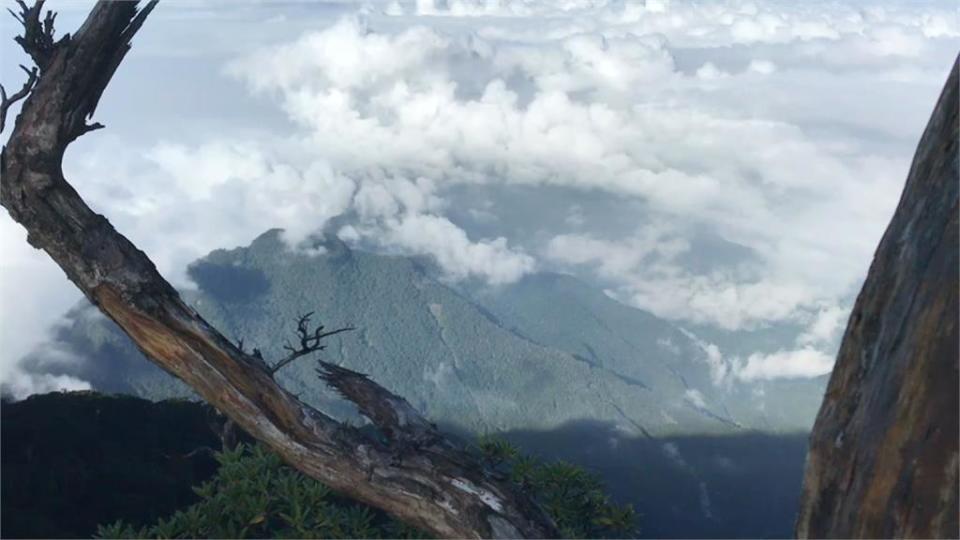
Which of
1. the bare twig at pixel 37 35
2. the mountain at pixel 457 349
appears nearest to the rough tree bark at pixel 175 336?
the bare twig at pixel 37 35

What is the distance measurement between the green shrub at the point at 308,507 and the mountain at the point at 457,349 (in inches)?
148

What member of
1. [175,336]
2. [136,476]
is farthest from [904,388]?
[136,476]

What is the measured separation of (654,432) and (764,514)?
741cm

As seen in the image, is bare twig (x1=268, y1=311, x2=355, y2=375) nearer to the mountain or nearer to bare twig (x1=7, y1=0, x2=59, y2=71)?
bare twig (x1=7, y1=0, x2=59, y2=71)

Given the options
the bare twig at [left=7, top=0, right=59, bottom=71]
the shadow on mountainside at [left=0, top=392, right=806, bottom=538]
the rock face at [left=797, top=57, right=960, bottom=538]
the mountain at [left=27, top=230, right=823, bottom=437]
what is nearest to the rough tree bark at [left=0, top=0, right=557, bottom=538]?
the bare twig at [left=7, top=0, right=59, bottom=71]

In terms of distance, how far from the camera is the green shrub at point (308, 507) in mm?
7660

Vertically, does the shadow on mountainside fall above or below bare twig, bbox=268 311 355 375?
below

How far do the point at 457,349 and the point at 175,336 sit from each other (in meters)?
21.0

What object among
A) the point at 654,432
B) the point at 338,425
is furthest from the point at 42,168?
the point at 654,432

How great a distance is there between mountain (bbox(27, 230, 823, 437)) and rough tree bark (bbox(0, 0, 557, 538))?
4.70 meters

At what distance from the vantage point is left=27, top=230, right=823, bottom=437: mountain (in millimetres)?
15562

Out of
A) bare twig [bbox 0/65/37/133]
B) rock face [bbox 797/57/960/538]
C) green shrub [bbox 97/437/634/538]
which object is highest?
bare twig [bbox 0/65/37/133]

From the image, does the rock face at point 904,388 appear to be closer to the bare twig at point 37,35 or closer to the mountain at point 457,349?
the bare twig at point 37,35

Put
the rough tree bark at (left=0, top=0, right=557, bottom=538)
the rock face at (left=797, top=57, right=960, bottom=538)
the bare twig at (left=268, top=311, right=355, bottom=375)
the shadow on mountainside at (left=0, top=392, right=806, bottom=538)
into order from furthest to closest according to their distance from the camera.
Result: the shadow on mountainside at (left=0, top=392, right=806, bottom=538) < the bare twig at (left=268, top=311, right=355, bottom=375) < the rough tree bark at (left=0, top=0, right=557, bottom=538) < the rock face at (left=797, top=57, right=960, bottom=538)
